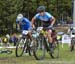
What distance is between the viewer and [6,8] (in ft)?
199

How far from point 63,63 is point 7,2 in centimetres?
4949

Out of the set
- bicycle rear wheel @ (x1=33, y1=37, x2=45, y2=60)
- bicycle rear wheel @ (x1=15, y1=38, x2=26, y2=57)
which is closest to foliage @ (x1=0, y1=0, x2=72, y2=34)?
bicycle rear wheel @ (x1=15, y1=38, x2=26, y2=57)

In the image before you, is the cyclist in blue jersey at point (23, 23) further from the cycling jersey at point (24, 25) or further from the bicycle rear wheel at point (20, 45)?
the bicycle rear wheel at point (20, 45)

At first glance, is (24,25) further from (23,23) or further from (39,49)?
(39,49)

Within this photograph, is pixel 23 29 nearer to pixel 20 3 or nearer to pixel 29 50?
pixel 29 50

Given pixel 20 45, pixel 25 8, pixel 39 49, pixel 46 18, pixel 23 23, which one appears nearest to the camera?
pixel 39 49

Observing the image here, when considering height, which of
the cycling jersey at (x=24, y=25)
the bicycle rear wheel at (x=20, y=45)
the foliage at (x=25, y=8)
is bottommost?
the foliage at (x=25, y=8)

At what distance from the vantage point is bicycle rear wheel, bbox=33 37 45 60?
13164 millimetres

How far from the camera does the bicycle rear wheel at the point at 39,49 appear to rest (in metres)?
13.2

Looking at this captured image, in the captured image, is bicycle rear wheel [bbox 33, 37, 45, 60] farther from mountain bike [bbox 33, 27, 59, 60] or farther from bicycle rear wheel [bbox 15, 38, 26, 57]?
bicycle rear wheel [bbox 15, 38, 26, 57]

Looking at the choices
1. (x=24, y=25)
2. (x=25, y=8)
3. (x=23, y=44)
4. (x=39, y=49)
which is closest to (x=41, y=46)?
(x=39, y=49)

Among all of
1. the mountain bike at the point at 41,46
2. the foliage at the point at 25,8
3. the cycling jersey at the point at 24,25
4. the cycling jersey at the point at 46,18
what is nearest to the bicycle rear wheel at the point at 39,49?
the mountain bike at the point at 41,46

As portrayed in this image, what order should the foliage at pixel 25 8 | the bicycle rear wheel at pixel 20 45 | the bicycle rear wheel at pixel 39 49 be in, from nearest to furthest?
the bicycle rear wheel at pixel 39 49 → the bicycle rear wheel at pixel 20 45 → the foliage at pixel 25 8

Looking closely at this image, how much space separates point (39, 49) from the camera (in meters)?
13.3
